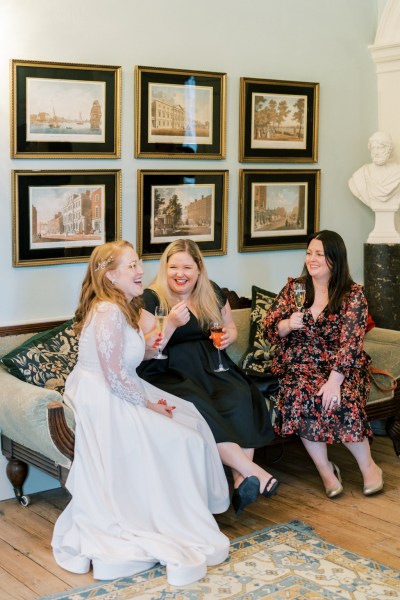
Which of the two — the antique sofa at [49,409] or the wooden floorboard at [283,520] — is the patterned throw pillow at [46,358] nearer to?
the antique sofa at [49,409]

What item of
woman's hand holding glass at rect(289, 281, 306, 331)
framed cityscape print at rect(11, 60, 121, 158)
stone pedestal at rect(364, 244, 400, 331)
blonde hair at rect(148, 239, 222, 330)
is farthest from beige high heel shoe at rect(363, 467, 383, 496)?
framed cityscape print at rect(11, 60, 121, 158)

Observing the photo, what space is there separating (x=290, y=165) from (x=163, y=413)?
2.31 metres

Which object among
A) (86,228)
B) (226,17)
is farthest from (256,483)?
(226,17)

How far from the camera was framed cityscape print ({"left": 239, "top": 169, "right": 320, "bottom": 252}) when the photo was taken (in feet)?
18.1

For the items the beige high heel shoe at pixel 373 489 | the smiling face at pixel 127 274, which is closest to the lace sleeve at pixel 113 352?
the smiling face at pixel 127 274

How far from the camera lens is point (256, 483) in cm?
408

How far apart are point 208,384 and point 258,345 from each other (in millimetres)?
705

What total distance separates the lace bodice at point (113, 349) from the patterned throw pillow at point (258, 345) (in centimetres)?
116

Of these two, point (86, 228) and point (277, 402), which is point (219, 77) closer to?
point (86, 228)

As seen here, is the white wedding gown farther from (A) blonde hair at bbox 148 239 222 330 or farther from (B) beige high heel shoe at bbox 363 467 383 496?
(B) beige high heel shoe at bbox 363 467 383 496

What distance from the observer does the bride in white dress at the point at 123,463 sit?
3.70 m

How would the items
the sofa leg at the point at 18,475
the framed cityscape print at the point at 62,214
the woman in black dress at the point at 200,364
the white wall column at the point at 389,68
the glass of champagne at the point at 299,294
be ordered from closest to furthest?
the woman in black dress at the point at 200,364 < the glass of champagne at the point at 299,294 < the sofa leg at the point at 18,475 < the framed cityscape print at the point at 62,214 < the white wall column at the point at 389,68

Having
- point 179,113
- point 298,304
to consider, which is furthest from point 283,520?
point 179,113

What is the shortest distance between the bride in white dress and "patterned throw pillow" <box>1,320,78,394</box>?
267 millimetres
